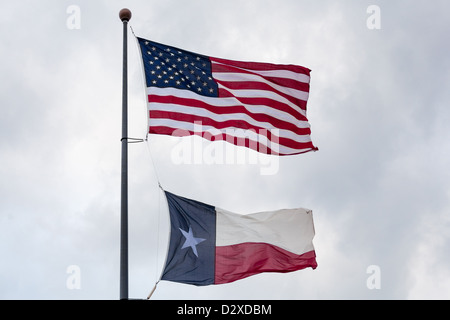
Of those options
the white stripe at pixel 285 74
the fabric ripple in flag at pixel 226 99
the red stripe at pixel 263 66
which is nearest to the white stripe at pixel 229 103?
the fabric ripple in flag at pixel 226 99

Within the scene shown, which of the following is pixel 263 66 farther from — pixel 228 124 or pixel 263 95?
pixel 228 124

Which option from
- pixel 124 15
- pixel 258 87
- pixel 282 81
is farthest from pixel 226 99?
pixel 124 15

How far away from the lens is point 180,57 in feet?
74.5

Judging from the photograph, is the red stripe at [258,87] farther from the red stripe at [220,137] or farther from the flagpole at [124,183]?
the flagpole at [124,183]

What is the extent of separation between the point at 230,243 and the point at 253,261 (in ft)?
2.69

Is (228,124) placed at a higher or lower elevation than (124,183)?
higher

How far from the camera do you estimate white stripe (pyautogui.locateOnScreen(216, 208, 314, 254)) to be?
21.8m

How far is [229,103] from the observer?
23.0m

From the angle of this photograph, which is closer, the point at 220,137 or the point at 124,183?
the point at 124,183

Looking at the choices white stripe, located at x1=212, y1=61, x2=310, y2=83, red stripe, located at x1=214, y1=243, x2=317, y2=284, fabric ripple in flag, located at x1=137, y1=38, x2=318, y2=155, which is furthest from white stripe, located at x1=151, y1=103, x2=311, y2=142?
red stripe, located at x1=214, y1=243, x2=317, y2=284

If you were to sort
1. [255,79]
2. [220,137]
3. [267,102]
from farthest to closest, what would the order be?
[255,79] → [267,102] → [220,137]

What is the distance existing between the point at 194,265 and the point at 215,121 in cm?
437

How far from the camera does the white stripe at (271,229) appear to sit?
2180 cm
